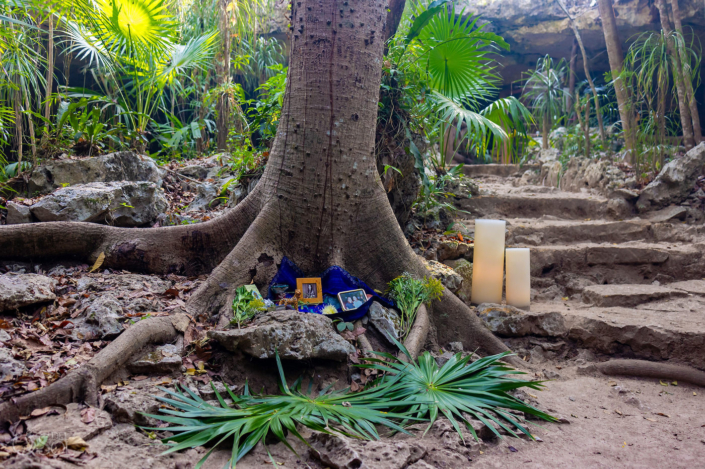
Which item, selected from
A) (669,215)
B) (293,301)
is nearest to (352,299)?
(293,301)

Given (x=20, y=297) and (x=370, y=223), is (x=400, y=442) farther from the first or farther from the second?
(x=20, y=297)

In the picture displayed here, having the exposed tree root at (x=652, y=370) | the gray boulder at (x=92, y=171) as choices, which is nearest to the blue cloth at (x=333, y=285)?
the exposed tree root at (x=652, y=370)

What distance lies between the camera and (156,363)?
1712 millimetres

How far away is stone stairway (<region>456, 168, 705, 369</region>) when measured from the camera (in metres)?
2.48

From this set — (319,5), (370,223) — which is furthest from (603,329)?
(319,5)

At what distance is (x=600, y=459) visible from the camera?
150 cm

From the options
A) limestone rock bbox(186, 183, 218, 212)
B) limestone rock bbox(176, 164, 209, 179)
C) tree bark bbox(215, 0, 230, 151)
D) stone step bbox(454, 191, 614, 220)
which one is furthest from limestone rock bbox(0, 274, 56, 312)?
tree bark bbox(215, 0, 230, 151)

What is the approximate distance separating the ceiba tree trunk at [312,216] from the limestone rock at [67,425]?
88cm

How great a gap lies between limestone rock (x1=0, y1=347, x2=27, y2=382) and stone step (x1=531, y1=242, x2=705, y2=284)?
3325mm

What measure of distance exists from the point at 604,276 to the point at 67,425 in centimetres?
361

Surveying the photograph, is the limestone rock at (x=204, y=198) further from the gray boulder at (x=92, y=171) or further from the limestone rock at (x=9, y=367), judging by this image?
the limestone rock at (x=9, y=367)

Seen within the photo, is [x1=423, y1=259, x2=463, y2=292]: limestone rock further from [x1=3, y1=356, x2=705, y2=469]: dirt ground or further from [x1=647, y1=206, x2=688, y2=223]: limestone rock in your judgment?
[x1=647, y1=206, x2=688, y2=223]: limestone rock

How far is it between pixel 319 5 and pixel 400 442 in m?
2.20

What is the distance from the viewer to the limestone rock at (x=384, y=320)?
2256 millimetres
